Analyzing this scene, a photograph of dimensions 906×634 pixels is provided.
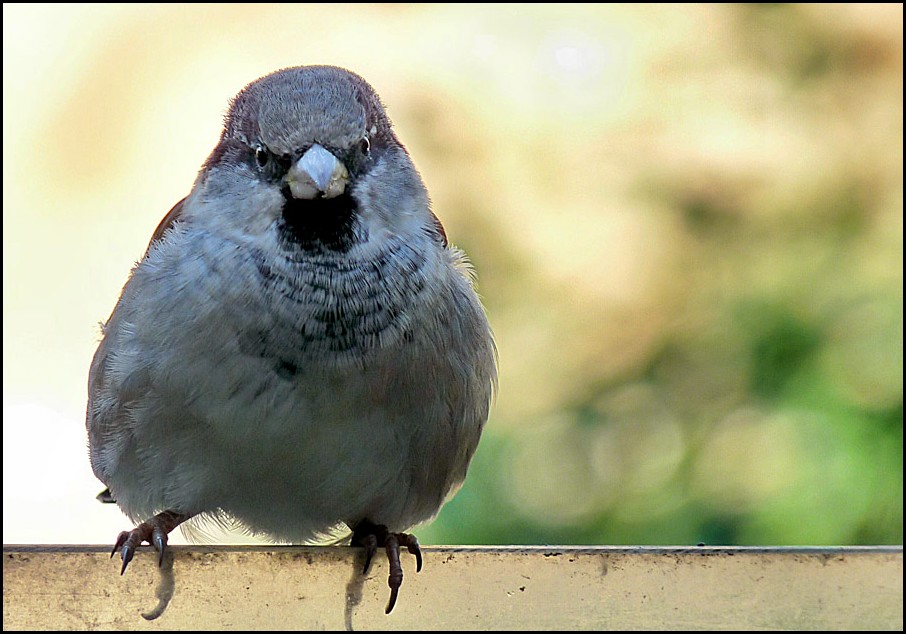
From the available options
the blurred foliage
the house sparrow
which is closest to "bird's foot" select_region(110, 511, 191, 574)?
the house sparrow

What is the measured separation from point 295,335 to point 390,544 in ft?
1.13

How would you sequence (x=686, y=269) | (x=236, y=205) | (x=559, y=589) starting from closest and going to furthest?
(x=559, y=589) → (x=236, y=205) → (x=686, y=269)

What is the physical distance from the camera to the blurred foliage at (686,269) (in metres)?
2.69

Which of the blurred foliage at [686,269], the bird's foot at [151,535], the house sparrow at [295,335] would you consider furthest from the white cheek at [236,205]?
the blurred foliage at [686,269]

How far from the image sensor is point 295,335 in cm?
163

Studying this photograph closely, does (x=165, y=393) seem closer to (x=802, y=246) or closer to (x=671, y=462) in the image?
(x=671, y=462)

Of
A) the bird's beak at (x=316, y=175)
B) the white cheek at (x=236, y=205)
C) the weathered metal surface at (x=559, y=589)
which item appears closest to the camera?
the weathered metal surface at (x=559, y=589)

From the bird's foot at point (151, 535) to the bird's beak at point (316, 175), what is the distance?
46 cm

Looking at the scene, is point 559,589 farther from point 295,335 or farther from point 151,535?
point 151,535

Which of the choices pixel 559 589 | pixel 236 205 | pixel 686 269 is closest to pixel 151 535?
pixel 236 205

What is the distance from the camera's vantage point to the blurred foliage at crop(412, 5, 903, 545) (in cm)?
269

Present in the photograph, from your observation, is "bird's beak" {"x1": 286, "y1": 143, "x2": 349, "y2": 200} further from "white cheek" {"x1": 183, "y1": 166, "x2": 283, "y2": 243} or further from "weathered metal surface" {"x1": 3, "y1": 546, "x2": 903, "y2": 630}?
"weathered metal surface" {"x1": 3, "y1": 546, "x2": 903, "y2": 630}

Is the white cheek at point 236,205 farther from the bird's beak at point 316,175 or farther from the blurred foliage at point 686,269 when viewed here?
the blurred foliage at point 686,269

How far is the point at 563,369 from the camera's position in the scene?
9.81 feet
